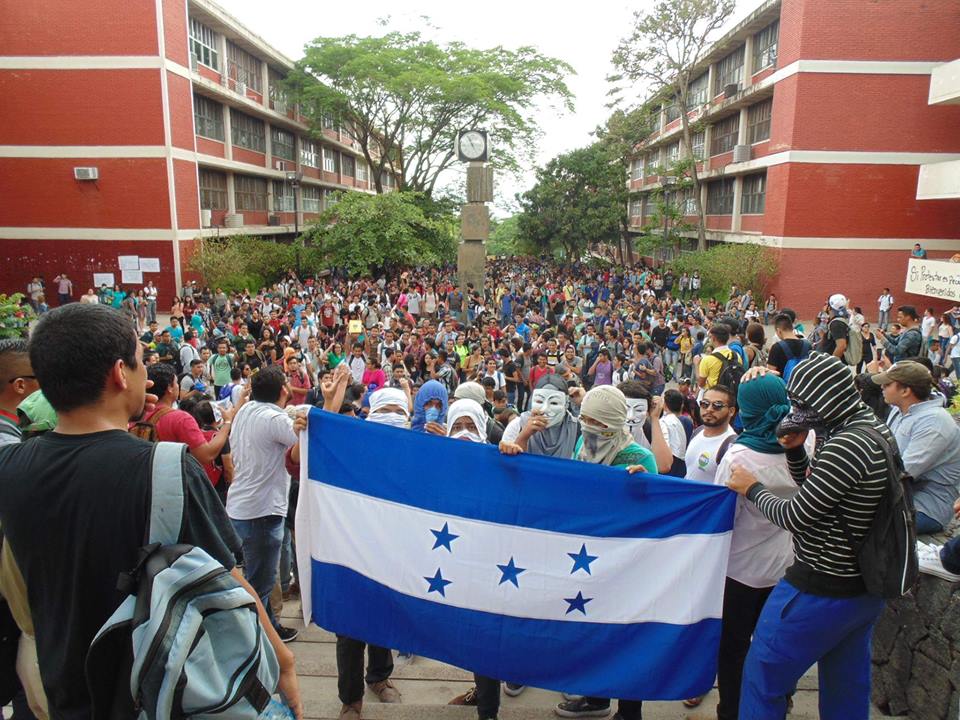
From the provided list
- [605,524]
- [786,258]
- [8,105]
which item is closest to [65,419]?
[605,524]

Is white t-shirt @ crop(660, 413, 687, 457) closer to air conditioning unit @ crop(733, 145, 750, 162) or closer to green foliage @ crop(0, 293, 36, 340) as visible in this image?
green foliage @ crop(0, 293, 36, 340)

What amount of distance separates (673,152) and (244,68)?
27.3 metres

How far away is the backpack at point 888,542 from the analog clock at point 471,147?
18358 mm

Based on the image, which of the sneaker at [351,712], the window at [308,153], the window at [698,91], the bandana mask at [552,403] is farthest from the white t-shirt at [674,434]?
the window at [308,153]

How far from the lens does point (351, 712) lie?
3.42 metres

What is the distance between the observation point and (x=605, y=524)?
10.9ft

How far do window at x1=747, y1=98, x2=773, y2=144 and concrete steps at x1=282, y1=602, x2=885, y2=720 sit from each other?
2755 centimetres

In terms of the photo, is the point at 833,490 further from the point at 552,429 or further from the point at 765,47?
the point at 765,47

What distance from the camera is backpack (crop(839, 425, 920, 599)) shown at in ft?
8.32

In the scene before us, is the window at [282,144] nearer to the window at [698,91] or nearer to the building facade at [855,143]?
the window at [698,91]

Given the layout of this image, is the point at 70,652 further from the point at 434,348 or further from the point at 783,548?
the point at 434,348

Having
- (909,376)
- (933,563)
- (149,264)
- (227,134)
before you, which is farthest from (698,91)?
(933,563)

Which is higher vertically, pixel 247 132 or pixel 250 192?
pixel 247 132

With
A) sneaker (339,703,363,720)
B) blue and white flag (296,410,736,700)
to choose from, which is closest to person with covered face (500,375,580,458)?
blue and white flag (296,410,736,700)
